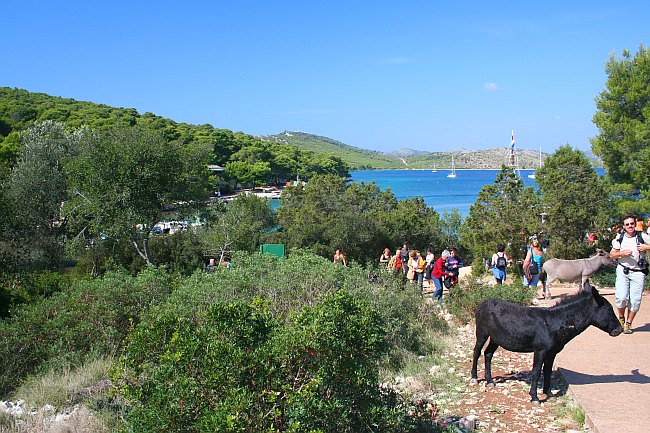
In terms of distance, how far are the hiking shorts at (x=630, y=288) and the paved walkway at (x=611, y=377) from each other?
56cm

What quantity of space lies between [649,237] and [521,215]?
33.3 ft

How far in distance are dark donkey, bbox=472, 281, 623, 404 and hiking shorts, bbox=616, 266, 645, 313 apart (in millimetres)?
2133

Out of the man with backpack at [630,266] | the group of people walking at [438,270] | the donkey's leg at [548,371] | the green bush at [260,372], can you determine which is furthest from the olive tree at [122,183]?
the green bush at [260,372]

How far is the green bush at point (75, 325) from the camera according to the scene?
8203 mm

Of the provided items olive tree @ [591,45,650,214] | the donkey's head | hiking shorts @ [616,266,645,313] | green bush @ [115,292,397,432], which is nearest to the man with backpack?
hiking shorts @ [616,266,645,313]

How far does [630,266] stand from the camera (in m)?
8.29

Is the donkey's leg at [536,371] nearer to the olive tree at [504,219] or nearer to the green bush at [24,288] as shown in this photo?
the green bush at [24,288]

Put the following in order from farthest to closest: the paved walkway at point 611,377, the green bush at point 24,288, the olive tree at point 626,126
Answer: the olive tree at point 626,126 < the green bush at point 24,288 < the paved walkway at point 611,377

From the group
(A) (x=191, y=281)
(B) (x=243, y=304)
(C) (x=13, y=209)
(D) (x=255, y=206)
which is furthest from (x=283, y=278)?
(D) (x=255, y=206)

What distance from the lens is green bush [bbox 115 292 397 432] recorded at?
13.1 feet

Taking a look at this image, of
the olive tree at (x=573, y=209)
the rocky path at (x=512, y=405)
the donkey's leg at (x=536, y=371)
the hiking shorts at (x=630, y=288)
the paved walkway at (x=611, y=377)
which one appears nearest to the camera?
the paved walkway at (x=611, y=377)

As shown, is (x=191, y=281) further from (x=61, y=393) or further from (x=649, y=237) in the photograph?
(x=649, y=237)

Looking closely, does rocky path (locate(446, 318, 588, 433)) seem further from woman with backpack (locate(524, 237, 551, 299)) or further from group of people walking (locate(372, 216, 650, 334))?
woman with backpack (locate(524, 237, 551, 299))

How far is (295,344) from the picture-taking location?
13.8ft
